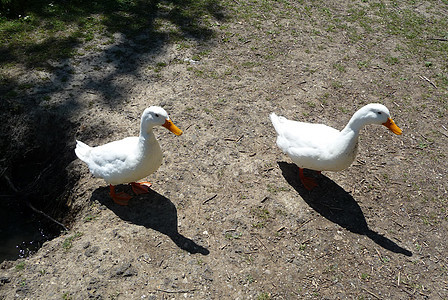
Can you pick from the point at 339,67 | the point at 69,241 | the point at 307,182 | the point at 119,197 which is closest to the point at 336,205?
the point at 307,182

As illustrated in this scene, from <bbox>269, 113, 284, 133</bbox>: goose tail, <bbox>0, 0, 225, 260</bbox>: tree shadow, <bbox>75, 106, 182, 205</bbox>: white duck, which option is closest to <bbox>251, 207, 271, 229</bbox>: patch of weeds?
<bbox>0, 0, 225, 260</bbox>: tree shadow

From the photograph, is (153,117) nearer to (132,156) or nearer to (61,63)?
(132,156)

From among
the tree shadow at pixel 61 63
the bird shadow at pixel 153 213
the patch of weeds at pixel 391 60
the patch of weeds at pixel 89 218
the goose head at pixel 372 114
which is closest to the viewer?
the bird shadow at pixel 153 213

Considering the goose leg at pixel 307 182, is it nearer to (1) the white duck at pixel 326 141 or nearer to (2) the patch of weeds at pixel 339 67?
(1) the white duck at pixel 326 141

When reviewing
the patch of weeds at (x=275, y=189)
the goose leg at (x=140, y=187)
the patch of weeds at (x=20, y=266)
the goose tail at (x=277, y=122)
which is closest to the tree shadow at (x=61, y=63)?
the goose leg at (x=140, y=187)

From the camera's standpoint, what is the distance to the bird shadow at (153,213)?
3891 mm

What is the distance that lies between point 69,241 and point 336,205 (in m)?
2.95

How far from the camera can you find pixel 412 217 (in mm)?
4340

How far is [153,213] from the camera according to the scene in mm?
4160

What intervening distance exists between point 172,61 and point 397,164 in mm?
3808

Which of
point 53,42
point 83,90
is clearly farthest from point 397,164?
point 53,42

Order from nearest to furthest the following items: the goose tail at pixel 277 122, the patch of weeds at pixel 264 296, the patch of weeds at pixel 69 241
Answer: the patch of weeds at pixel 264 296, the patch of weeds at pixel 69 241, the goose tail at pixel 277 122

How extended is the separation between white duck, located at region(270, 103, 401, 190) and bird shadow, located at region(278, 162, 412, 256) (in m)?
0.11

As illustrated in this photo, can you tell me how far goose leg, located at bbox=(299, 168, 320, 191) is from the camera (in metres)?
4.53
